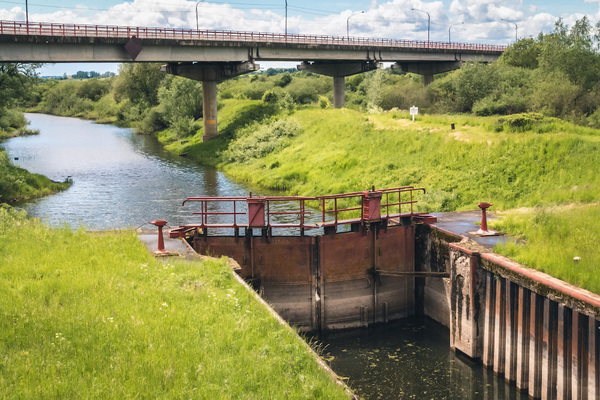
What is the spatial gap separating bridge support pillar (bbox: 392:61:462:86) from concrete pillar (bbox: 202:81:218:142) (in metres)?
28.2

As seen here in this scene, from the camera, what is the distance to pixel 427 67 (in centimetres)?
8694

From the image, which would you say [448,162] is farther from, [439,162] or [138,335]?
[138,335]

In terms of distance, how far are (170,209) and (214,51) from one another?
27713 mm

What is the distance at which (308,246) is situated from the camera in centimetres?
2202

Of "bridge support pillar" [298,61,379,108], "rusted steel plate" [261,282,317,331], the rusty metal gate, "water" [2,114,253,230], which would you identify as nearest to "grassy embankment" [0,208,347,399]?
the rusty metal gate

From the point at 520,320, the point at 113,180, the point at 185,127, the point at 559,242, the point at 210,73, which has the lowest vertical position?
the point at 520,320

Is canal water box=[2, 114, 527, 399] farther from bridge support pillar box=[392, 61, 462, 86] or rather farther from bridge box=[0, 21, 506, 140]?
bridge support pillar box=[392, 61, 462, 86]

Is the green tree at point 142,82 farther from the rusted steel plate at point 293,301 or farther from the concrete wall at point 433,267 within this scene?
the rusted steel plate at point 293,301

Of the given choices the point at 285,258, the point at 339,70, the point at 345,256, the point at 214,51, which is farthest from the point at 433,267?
the point at 339,70

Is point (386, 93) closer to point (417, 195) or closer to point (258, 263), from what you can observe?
point (417, 195)

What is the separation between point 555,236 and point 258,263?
9.22m

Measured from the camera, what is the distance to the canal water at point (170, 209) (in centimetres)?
1844

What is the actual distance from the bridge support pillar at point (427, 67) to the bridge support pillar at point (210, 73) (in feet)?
89.3

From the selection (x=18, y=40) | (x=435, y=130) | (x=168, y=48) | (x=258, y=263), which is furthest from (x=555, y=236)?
(x=168, y=48)
